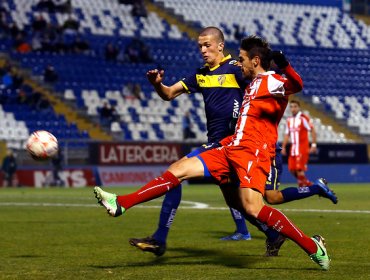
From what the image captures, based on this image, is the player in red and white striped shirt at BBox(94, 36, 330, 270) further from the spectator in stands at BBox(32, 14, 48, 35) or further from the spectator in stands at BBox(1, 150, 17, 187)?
the spectator in stands at BBox(32, 14, 48, 35)

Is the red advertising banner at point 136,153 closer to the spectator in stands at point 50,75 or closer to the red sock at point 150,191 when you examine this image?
the spectator in stands at point 50,75

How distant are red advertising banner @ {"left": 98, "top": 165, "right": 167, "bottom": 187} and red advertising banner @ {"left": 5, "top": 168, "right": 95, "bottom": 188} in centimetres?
50

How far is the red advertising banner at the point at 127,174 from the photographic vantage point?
33.7 metres

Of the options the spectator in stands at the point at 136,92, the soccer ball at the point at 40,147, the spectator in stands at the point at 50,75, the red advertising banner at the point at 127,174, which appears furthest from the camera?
→ the spectator in stands at the point at 136,92

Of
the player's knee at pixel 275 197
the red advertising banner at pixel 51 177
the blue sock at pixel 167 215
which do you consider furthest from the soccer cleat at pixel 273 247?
the red advertising banner at pixel 51 177

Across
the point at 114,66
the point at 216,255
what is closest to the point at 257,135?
the point at 216,255

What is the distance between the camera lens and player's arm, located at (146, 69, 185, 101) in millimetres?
9664

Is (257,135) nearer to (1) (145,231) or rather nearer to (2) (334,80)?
(1) (145,231)

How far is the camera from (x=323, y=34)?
53.2m

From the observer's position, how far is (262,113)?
916cm

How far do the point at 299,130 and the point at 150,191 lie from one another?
1860 cm

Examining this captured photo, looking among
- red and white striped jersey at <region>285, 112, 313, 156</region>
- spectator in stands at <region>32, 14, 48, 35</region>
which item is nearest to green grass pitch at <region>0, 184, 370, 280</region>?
red and white striped jersey at <region>285, 112, 313, 156</region>

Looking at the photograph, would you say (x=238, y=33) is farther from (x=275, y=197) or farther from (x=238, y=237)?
(x=275, y=197)

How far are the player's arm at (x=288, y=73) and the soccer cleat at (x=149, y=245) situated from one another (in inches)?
85.0
